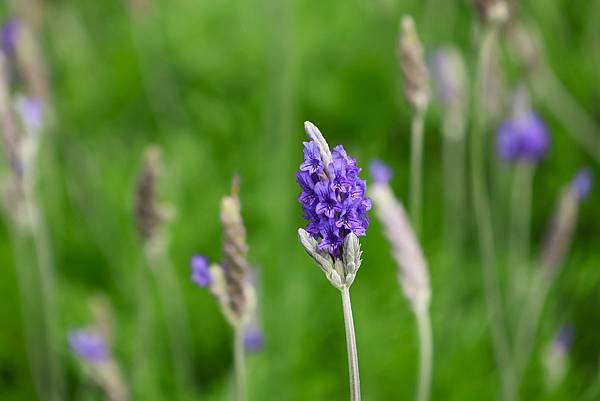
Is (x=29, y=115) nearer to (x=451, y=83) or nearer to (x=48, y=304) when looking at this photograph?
(x=48, y=304)

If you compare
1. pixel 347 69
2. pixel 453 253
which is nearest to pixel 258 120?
pixel 347 69

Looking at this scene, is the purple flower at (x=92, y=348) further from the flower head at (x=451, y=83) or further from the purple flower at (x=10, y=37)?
the flower head at (x=451, y=83)

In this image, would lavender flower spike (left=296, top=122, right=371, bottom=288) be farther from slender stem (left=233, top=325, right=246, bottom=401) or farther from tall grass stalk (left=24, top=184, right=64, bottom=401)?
tall grass stalk (left=24, top=184, right=64, bottom=401)

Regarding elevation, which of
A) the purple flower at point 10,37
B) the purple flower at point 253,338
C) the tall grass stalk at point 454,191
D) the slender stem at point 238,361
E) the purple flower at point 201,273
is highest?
the purple flower at point 10,37

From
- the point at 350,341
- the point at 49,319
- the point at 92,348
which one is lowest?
the point at 350,341

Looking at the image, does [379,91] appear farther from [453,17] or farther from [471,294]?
[471,294]

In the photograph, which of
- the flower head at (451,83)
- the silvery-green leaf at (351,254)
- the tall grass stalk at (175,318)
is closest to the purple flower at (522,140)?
the flower head at (451,83)

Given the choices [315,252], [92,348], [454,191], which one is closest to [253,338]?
[92,348]
